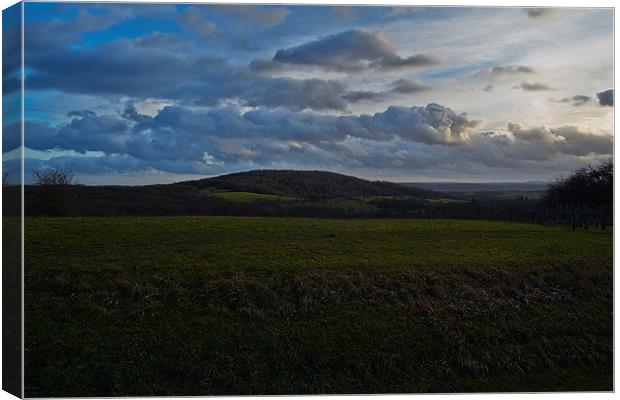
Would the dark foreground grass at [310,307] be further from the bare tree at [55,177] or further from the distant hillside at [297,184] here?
the bare tree at [55,177]

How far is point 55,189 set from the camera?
11055 millimetres

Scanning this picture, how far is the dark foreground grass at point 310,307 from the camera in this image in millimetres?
10172

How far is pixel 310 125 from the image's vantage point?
11922 millimetres

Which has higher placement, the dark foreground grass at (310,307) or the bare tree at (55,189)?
the bare tree at (55,189)

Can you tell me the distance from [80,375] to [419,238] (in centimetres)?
729

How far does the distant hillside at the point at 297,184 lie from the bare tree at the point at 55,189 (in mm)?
2137

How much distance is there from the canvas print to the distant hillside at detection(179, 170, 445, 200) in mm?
44

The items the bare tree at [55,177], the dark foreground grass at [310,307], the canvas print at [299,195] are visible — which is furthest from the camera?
the bare tree at [55,177]

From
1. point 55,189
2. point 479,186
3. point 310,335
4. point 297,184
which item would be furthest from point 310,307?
point 55,189

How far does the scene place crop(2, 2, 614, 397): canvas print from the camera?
1030cm

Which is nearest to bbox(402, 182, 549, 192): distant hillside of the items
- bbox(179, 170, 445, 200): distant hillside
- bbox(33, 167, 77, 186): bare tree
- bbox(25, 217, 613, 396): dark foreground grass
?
bbox(25, 217, 613, 396): dark foreground grass

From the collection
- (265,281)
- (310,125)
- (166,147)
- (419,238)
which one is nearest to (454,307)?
(419,238)

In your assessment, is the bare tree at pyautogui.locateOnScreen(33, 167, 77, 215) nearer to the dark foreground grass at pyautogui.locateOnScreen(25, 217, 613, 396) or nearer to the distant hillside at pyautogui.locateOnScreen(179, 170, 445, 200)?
the dark foreground grass at pyautogui.locateOnScreen(25, 217, 613, 396)

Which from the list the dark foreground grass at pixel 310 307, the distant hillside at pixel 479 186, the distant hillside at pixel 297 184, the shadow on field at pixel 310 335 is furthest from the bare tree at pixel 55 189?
the distant hillside at pixel 479 186
